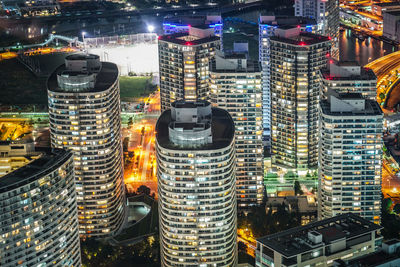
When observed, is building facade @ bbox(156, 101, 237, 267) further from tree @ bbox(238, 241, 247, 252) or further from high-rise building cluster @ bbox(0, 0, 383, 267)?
tree @ bbox(238, 241, 247, 252)

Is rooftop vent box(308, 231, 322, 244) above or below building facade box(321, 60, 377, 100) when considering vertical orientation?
below

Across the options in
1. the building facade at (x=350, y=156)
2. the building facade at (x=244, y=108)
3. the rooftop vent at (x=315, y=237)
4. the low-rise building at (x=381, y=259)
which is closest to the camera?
the low-rise building at (x=381, y=259)

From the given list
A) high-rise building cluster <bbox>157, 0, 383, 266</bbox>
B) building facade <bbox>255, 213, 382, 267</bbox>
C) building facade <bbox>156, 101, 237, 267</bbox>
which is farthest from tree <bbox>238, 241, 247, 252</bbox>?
building facade <bbox>255, 213, 382, 267</bbox>

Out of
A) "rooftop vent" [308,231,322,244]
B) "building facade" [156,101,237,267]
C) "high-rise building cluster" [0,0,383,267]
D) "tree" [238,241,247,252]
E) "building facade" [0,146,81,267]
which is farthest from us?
"tree" [238,241,247,252]

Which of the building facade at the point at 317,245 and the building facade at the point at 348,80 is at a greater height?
the building facade at the point at 348,80

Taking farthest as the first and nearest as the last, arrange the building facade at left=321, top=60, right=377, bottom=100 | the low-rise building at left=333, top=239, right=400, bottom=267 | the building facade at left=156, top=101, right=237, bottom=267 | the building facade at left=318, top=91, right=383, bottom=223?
the building facade at left=321, top=60, right=377, bottom=100 < the building facade at left=318, top=91, right=383, bottom=223 < the building facade at left=156, top=101, right=237, bottom=267 < the low-rise building at left=333, top=239, right=400, bottom=267

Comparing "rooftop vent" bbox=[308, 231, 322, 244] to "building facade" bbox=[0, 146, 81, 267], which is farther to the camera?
"building facade" bbox=[0, 146, 81, 267]

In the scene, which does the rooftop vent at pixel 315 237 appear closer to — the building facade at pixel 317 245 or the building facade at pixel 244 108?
the building facade at pixel 317 245

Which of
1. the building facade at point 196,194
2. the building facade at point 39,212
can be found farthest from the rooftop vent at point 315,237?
the building facade at point 39,212
